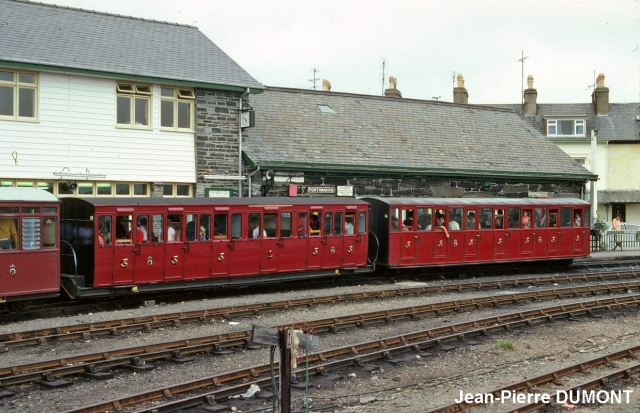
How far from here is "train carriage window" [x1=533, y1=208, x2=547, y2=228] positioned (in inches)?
993

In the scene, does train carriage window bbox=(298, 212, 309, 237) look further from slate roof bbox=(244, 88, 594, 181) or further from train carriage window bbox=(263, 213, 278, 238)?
slate roof bbox=(244, 88, 594, 181)

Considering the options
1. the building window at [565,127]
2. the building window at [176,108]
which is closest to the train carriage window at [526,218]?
the building window at [176,108]

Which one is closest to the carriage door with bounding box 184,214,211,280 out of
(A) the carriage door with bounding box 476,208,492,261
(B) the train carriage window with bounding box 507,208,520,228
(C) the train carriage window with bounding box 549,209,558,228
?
(A) the carriage door with bounding box 476,208,492,261

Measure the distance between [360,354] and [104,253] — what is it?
7.04 m

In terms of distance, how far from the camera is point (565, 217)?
26156 millimetres

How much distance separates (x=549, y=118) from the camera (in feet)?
163

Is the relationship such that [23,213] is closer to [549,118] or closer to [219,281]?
[219,281]

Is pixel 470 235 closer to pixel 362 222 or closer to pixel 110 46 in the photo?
pixel 362 222

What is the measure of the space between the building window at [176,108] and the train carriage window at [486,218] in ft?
31.2

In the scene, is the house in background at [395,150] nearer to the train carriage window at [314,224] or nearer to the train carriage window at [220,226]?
the train carriage window at [314,224]

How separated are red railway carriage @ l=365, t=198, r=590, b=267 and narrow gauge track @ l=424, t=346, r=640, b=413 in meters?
10.3

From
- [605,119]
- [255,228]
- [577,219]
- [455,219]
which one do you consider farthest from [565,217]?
[605,119]

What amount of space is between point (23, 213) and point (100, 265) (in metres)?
2.10

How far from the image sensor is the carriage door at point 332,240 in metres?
20.4
